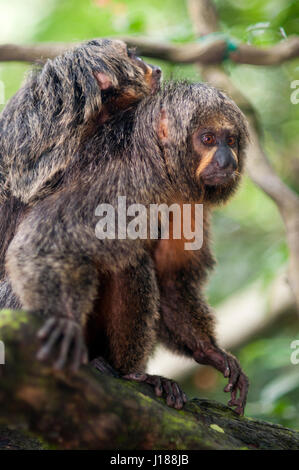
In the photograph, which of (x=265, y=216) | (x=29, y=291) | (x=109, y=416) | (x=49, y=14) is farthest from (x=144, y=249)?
(x=265, y=216)

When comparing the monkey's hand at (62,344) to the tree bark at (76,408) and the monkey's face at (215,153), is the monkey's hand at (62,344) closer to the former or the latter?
the tree bark at (76,408)

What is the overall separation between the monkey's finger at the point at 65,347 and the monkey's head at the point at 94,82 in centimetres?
128

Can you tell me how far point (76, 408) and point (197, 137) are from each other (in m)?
1.69

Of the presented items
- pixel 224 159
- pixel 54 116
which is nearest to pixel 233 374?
pixel 224 159

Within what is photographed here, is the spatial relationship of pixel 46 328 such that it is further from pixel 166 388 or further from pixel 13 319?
pixel 166 388

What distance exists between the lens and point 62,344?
85.4 inches

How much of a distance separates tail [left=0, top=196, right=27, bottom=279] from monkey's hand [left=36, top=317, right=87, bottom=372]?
1011mm

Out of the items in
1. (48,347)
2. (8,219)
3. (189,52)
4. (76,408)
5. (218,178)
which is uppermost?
(189,52)

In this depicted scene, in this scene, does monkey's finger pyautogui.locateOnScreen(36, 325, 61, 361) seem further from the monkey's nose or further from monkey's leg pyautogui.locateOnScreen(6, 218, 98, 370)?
the monkey's nose

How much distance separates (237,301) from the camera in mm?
6008

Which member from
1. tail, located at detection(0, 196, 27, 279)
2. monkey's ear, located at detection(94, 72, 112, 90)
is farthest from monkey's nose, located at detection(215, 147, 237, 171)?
tail, located at detection(0, 196, 27, 279)

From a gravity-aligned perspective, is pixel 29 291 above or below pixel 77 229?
below
